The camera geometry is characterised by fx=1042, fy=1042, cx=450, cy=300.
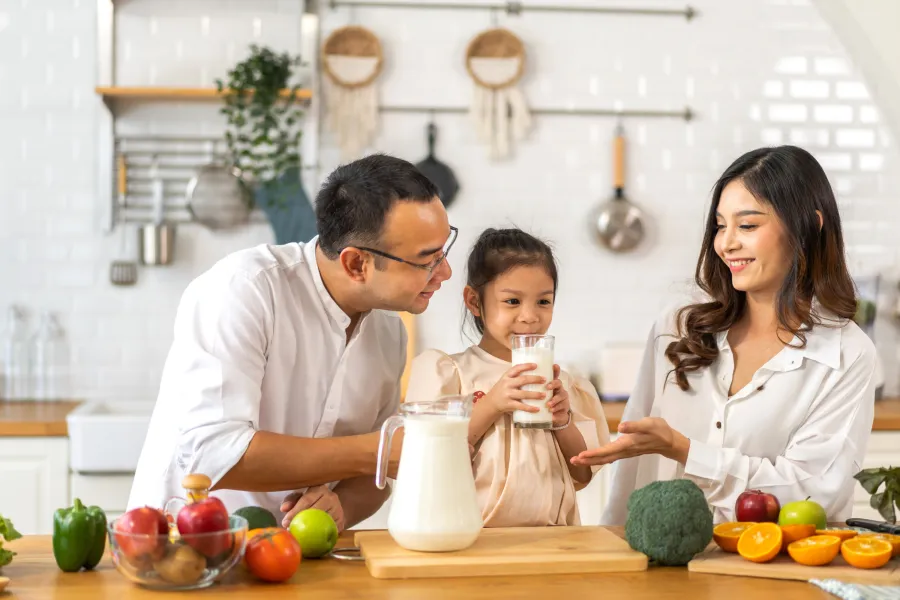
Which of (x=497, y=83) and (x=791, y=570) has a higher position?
(x=497, y=83)

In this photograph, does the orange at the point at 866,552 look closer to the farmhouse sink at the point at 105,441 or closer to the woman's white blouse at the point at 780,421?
the woman's white blouse at the point at 780,421

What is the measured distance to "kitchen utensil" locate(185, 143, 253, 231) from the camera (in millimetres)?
4258

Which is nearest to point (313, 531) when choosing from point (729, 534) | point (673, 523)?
point (673, 523)

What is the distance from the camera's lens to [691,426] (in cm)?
235

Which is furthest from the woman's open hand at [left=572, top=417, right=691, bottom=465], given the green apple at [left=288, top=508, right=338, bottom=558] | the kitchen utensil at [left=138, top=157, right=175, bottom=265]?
the kitchen utensil at [left=138, top=157, right=175, bottom=265]

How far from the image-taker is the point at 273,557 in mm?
1583

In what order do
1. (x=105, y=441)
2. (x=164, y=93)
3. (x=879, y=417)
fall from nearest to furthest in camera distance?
(x=105, y=441) < (x=879, y=417) < (x=164, y=93)

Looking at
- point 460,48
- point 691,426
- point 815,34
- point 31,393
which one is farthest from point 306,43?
point 691,426

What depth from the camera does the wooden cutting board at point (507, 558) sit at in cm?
165

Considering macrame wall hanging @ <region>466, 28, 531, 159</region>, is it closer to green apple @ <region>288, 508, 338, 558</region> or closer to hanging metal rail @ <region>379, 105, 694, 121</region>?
hanging metal rail @ <region>379, 105, 694, 121</region>

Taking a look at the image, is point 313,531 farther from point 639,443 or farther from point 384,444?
point 639,443

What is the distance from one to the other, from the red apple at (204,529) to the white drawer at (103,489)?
89.6 inches

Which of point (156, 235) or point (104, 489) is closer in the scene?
point (104, 489)

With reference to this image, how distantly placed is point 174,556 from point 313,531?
0.28 meters
